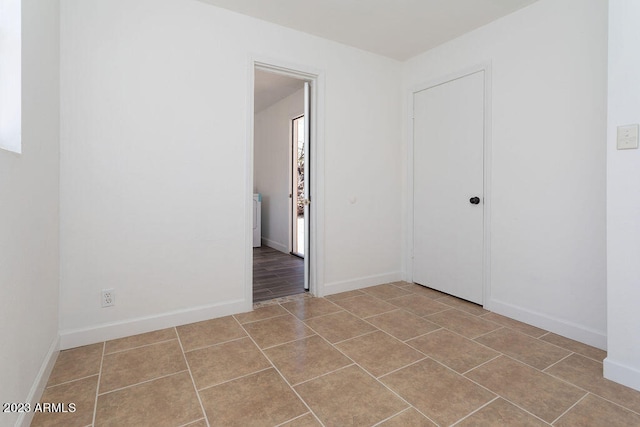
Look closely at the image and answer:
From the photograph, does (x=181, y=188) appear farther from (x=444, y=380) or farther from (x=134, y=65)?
(x=444, y=380)

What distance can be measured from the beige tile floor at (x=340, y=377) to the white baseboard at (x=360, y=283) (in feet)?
2.19

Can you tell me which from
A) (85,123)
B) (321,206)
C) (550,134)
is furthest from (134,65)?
(550,134)

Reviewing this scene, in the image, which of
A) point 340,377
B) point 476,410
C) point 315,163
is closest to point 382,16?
point 315,163

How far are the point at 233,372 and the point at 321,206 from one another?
176 cm

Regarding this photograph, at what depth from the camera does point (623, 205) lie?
1.81m

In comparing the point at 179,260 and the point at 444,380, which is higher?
the point at 179,260

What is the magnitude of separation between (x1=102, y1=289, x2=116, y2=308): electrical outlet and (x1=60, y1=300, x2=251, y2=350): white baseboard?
0.14m

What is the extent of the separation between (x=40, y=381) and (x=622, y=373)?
312 cm

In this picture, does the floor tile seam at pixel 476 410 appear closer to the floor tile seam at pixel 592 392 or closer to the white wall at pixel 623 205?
the floor tile seam at pixel 592 392

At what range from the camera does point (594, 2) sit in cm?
222

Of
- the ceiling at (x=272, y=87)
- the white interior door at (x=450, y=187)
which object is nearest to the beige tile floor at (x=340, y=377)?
the white interior door at (x=450, y=187)

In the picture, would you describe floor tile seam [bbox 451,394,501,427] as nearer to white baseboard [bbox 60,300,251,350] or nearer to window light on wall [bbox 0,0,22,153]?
white baseboard [bbox 60,300,251,350]

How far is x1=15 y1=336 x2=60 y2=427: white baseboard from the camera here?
1.41m

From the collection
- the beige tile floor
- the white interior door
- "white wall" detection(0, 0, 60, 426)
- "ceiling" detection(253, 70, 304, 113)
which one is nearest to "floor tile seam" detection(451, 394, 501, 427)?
the beige tile floor
